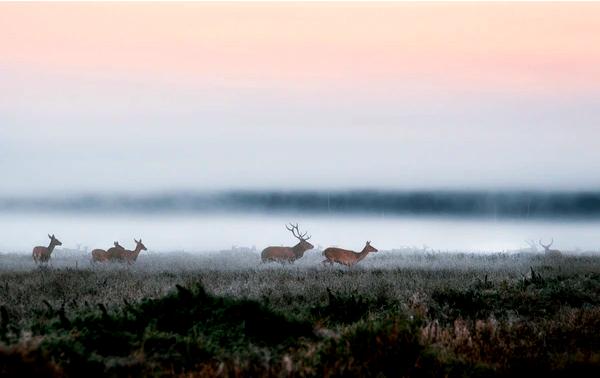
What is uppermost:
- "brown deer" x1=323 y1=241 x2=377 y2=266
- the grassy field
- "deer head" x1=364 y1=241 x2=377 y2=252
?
"deer head" x1=364 y1=241 x2=377 y2=252

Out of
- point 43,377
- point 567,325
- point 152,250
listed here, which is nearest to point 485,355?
point 567,325

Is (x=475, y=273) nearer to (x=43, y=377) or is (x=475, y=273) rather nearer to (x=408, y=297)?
(x=408, y=297)

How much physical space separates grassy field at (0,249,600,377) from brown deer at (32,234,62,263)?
539 inches

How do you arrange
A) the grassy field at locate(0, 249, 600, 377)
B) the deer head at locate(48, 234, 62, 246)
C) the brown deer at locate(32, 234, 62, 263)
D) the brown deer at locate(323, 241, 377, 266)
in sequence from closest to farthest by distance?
the grassy field at locate(0, 249, 600, 377) < the brown deer at locate(323, 241, 377, 266) < the brown deer at locate(32, 234, 62, 263) < the deer head at locate(48, 234, 62, 246)

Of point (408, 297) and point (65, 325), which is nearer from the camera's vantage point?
point (65, 325)

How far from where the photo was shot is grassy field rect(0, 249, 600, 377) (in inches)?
336

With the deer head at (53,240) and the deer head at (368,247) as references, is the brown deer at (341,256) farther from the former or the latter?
the deer head at (53,240)

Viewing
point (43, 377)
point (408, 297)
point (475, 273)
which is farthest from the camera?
point (475, 273)

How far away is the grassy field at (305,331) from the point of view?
28.0ft

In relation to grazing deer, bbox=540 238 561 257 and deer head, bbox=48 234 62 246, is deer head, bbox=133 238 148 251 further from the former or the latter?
grazing deer, bbox=540 238 561 257

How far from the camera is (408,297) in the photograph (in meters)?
15.5

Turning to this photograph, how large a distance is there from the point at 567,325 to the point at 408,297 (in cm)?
389

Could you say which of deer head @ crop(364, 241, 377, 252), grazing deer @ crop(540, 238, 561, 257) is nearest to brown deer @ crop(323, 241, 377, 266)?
deer head @ crop(364, 241, 377, 252)

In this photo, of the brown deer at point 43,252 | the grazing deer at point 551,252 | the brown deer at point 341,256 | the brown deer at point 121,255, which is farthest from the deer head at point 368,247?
the brown deer at point 43,252
